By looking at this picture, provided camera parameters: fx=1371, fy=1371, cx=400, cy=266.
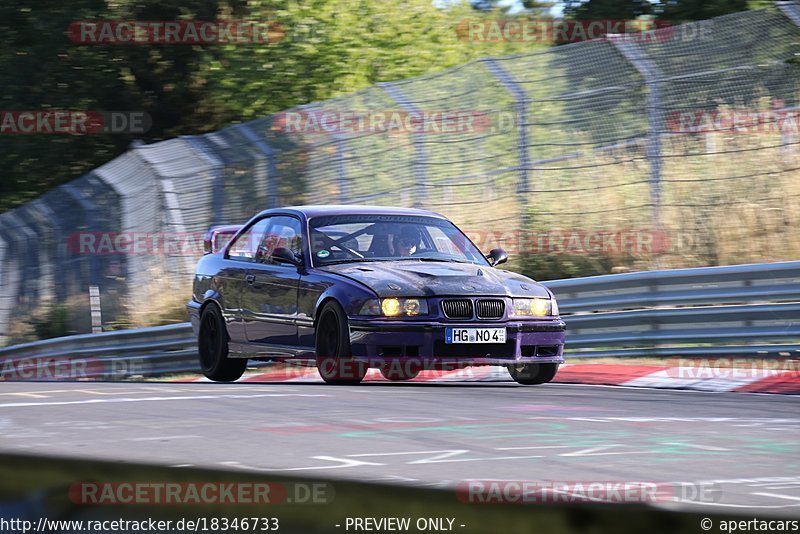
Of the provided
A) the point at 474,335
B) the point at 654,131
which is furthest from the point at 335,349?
the point at 654,131

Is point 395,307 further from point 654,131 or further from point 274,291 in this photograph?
point 654,131

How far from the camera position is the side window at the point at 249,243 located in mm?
11984

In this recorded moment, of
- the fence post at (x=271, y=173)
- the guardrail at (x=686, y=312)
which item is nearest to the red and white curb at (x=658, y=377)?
the guardrail at (x=686, y=312)

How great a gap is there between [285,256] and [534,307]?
78.8 inches

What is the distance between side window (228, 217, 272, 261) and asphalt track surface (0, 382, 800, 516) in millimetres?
2018

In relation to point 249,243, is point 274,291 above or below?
below

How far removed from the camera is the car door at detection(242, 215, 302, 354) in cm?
1083

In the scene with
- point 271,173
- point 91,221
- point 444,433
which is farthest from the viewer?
point 91,221

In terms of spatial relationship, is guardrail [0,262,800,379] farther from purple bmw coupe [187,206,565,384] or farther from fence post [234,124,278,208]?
fence post [234,124,278,208]

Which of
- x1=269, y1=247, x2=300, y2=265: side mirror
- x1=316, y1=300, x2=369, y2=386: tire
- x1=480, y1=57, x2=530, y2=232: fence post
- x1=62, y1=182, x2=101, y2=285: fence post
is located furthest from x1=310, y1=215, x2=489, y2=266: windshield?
x1=62, y1=182, x2=101, y2=285: fence post

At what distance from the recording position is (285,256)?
1076cm

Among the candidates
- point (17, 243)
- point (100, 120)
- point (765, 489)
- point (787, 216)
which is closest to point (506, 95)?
point (787, 216)

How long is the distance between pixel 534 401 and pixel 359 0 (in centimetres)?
1935

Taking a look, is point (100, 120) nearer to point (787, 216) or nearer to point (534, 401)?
point (787, 216)
